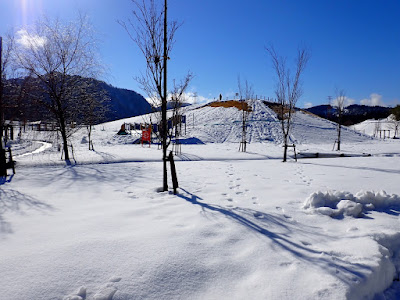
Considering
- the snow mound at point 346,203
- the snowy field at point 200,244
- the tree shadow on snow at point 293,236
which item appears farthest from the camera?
the snow mound at point 346,203

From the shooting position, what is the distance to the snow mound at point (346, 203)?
3904mm

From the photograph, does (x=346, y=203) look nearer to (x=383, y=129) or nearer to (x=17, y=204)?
(x=17, y=204)

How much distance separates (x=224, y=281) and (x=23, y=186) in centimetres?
671

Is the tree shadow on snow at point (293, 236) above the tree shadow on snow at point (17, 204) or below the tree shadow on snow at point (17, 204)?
above

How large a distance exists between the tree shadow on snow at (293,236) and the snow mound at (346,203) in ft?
2.41

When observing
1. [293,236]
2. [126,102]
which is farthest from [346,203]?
[126,102]

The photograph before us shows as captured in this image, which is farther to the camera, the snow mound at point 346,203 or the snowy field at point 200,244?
the snow mound at point 346,203

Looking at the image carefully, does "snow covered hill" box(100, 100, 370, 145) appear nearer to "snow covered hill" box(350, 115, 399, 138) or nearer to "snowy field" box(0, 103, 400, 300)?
"snow covered hill" box(350, 115, 399, 138)

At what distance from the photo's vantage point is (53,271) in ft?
7.49

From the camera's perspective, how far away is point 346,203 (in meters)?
4.03

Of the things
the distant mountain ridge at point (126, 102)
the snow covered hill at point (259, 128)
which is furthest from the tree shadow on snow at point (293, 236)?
the distant mountain ridge at point (126, 102)

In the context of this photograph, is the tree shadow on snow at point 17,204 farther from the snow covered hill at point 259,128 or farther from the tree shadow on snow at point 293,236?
the snow covered hill at point 259,128

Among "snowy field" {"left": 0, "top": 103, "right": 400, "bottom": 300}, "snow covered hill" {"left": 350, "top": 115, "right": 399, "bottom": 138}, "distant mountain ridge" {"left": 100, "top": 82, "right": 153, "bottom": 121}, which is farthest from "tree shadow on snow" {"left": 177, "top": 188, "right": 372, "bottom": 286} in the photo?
"distant mountain ridge" {"left": 100, "top": 82, "right": 153, "bottom": 121}

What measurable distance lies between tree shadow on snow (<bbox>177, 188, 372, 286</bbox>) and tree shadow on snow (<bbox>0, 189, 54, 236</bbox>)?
310 cm
